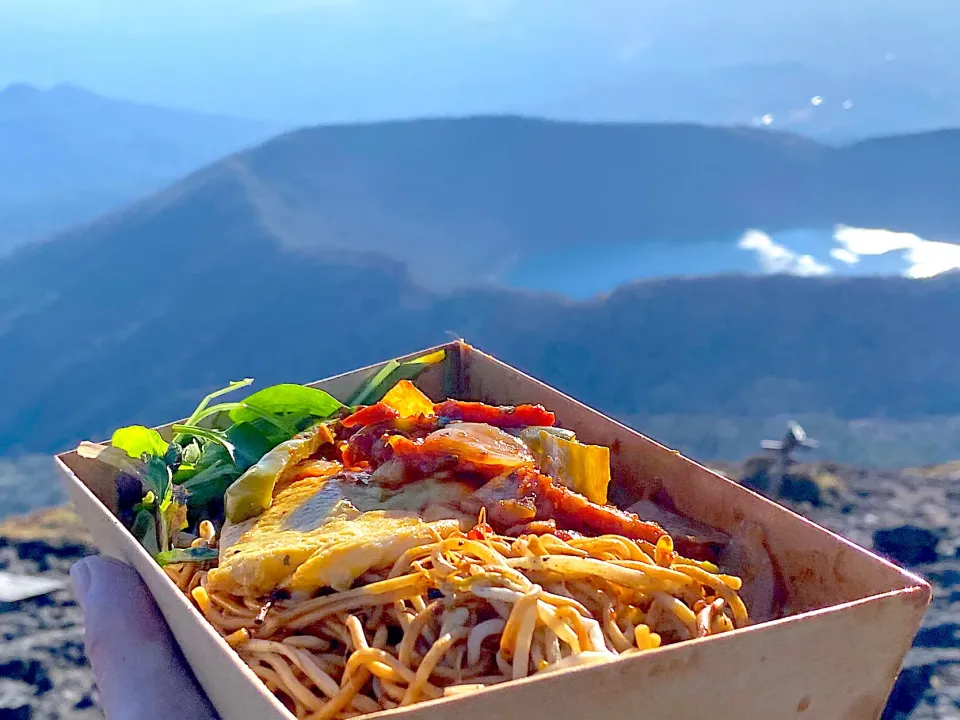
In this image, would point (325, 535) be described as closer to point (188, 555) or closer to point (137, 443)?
point (188, 555)

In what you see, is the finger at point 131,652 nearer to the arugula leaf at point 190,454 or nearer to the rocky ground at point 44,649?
the arugula leaf at point 190,454

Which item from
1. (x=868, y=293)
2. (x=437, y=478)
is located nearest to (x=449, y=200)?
Answer: (x=868, y=293)

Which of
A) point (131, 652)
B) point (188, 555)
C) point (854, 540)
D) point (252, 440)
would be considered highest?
point (252, 440)

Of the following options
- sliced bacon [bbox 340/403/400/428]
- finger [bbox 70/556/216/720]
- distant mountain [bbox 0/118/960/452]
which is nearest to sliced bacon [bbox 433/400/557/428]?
sliced bacon [bbox 340/403/400/428]

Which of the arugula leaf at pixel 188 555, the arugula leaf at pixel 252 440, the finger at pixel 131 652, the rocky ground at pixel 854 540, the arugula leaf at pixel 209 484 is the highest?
the arugula leaf at pixel 252 440

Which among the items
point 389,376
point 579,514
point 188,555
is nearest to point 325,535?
point 188,555

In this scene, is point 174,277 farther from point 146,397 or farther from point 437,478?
point 437,478

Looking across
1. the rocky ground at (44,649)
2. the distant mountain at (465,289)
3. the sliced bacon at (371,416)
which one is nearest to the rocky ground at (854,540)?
the rocky ground at (44,649)
